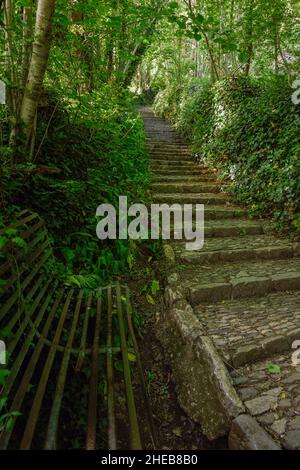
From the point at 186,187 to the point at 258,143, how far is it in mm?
1833

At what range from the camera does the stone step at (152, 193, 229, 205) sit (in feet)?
20.1

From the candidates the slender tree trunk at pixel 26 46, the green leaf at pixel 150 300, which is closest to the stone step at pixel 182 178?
the green leaf at pixel 150 300

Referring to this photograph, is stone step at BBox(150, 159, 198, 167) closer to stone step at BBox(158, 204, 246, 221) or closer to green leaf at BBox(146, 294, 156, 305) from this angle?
stone step at BBox(158, 204, 246, 221)

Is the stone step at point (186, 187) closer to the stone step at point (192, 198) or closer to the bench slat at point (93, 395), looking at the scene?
the stone step at point (192, 198)

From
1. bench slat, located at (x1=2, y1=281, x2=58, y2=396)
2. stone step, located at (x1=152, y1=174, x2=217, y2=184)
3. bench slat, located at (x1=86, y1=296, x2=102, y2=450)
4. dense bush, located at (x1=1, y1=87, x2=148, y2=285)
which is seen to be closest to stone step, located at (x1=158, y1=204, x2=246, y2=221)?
dense bush, located at (x1=1, y1=87, x2=148, y2=285)

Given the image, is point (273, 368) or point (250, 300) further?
point (250, 300)

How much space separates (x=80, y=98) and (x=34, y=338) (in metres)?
3.50

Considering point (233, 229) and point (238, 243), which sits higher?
point (233, 229)

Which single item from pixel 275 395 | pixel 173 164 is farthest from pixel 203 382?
pixel 173 164

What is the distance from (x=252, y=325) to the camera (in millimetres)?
3125

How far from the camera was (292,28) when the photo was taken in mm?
7188

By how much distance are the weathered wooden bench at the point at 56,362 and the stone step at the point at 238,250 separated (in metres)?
1.82

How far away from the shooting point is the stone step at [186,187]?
676 centimetres

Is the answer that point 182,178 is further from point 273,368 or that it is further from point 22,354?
point 22,354
